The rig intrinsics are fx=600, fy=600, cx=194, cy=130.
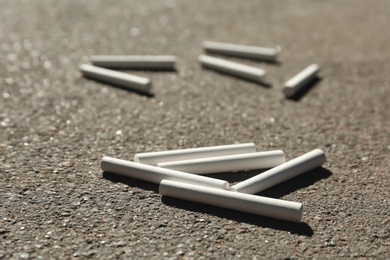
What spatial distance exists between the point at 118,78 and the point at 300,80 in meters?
2.05

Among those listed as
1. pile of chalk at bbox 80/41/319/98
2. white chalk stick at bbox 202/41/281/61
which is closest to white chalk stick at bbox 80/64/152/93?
pile of chalk at bbox 80/41/319/98

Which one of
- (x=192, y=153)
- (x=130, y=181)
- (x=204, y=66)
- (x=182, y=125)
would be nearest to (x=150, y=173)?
(x=130, y=181)

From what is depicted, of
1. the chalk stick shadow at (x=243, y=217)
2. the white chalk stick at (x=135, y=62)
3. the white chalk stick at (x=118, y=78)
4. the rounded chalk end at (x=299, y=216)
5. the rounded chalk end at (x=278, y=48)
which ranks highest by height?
the rounded chalk end at (x=278, y=48)

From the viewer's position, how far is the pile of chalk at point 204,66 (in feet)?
21.6

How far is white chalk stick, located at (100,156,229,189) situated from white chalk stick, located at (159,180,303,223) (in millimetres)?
111

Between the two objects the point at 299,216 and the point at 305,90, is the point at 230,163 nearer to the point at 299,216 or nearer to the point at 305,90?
the point at 299,216

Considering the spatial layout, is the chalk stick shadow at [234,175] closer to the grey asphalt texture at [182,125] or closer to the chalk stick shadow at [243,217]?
the grey asphalt texture at [182,125]

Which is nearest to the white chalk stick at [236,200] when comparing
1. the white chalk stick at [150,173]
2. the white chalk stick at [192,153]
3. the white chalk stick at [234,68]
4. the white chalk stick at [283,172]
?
the white chalk stick at [150,173]

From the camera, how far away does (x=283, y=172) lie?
468cm

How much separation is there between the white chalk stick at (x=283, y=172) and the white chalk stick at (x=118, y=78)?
2225 millimetres

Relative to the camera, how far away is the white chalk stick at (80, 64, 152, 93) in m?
6.49

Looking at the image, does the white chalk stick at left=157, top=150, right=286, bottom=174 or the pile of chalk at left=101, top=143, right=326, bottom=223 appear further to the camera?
the white chalk stick at left=157, top=150, right=286, bottom=174

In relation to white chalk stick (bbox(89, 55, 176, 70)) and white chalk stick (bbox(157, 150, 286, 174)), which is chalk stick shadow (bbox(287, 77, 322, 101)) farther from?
white chalk stick (bbox(157, 150, 286, 174))

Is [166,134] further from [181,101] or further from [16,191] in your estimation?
[16,191]
